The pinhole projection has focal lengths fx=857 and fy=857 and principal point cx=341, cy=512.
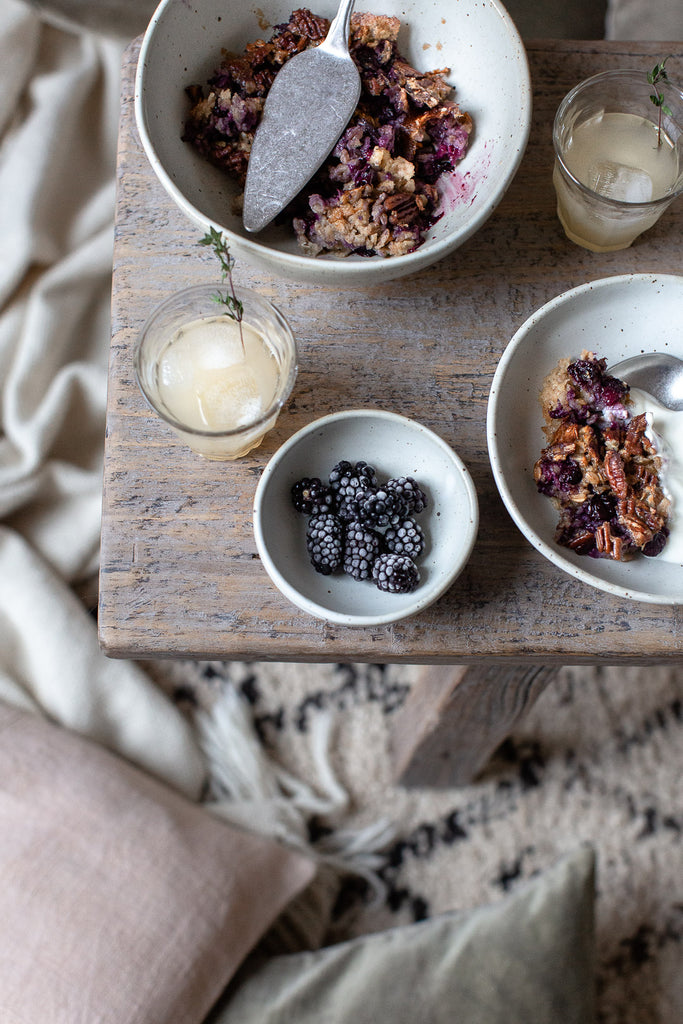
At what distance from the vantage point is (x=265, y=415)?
32.9 inches

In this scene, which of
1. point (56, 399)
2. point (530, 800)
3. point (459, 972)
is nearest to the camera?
point (459, 972)

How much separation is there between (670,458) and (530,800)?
3.12ft

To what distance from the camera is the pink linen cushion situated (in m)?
1.10

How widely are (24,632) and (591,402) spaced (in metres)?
0.98

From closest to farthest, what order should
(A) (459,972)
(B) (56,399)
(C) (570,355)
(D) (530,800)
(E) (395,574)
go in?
(E) (395,574) → (C) (570,355) → (A) (459,972) → (B) (56,399) → (D) (530,800)

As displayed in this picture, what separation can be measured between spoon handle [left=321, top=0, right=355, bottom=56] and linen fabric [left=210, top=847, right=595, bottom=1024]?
1130mm

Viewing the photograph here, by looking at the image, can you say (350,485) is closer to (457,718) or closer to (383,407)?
(383,407)

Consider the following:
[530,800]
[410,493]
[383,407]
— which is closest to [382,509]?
[410,493]

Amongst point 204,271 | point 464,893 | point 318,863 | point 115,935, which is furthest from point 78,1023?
point 204,271

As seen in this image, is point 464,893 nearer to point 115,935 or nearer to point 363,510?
point 115,935

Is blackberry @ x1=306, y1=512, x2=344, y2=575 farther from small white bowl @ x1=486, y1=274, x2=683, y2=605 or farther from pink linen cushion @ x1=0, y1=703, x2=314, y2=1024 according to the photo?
pink linen cushion @ x1=0, y1=703, x2=314, y2=1024

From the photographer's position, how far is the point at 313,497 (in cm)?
88

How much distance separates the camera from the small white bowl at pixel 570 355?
0.87m

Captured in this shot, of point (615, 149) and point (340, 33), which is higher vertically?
point (340, 33)
